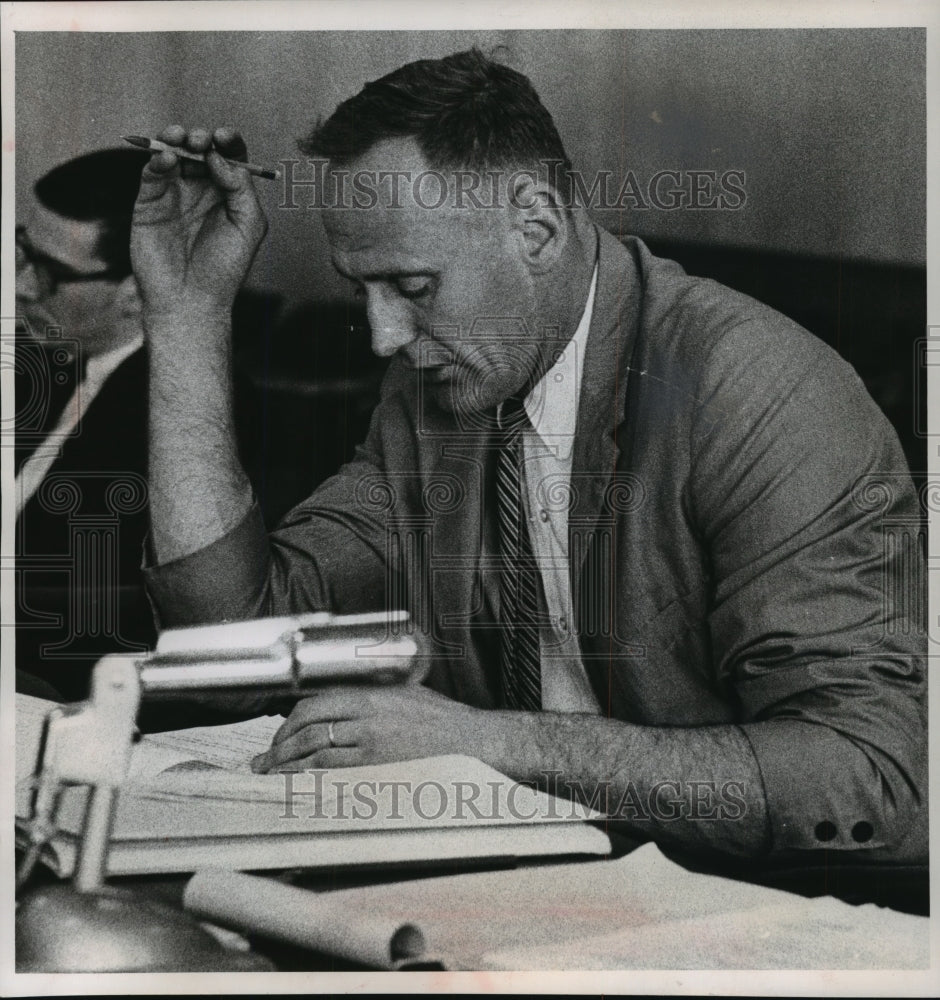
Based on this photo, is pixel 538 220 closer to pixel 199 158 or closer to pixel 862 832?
pixel 199 158

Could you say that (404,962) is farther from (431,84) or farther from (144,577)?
(431,84)

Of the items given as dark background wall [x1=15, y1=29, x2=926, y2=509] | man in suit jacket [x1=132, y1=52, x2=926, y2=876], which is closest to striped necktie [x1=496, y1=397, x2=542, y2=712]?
man in suit jacket [x1=132, y1=52, x2=926, y2=876]

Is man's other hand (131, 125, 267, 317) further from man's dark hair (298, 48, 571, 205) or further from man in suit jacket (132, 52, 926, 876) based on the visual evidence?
man's dark hair (298, 48, 571, 205)

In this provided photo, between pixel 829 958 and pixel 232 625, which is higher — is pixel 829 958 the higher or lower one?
the lower one

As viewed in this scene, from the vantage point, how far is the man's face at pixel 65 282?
3.05 m

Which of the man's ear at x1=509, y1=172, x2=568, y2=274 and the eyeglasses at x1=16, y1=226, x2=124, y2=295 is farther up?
the man's ear at x1=509, y1=172, x2=568, y2=274

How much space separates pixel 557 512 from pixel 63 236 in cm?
150

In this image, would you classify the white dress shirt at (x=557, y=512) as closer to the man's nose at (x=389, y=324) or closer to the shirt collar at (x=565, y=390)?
the shirt collar at (x=565, y=390)

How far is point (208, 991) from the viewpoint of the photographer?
3.02 meters

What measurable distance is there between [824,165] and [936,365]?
0.60 metres

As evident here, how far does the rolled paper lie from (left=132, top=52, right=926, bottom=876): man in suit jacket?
325mm

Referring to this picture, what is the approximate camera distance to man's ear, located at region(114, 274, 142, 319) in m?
Answer: 3.04

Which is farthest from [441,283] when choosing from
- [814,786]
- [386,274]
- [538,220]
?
[814,786]

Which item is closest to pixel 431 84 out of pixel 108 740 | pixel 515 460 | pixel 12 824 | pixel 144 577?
pixel 515 460
